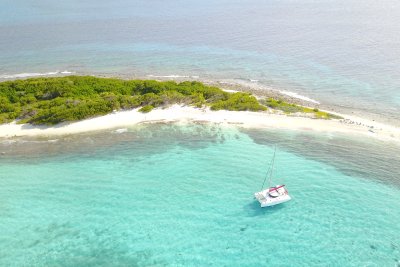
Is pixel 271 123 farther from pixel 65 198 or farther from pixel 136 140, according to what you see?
pixel 65 198

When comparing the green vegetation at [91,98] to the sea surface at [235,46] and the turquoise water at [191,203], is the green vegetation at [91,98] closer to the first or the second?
the turquoise water at [191,203]

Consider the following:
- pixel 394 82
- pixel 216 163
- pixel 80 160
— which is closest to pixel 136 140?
pixel 80 160

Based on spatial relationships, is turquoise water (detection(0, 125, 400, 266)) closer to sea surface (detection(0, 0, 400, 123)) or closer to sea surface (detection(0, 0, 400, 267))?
sea surface (detection(0, 0, 400, 267))

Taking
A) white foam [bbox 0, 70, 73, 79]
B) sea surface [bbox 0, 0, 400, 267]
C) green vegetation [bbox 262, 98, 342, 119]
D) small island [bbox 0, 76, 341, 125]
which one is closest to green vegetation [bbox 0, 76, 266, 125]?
small island [bbox 0, 76, 341, 125]

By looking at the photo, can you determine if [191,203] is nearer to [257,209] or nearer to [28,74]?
[257,209]

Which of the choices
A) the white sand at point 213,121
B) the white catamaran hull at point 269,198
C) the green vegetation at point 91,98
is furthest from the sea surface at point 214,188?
the green vegetation at point 91,98
